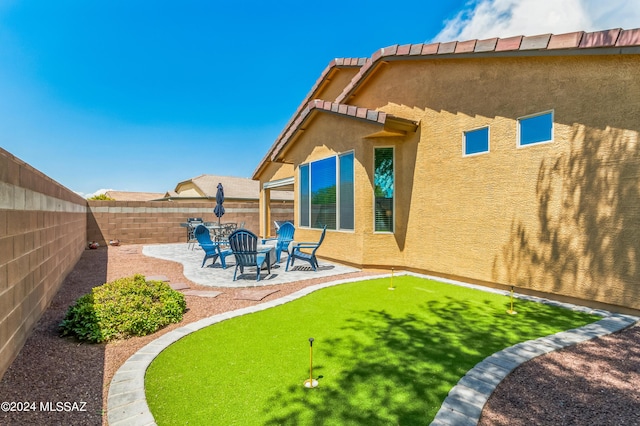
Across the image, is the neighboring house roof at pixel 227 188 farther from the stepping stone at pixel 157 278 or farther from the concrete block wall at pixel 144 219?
the stepping stone at pixel 157 278

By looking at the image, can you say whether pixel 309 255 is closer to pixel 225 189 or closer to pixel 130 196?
pixel 225 189

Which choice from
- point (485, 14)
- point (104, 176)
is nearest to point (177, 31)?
point (485, 14)

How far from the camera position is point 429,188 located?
28.1ft

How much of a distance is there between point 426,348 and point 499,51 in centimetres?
641

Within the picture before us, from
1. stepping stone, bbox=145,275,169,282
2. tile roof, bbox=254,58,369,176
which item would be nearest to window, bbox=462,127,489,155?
tile roof, bbox=254,58,369,176

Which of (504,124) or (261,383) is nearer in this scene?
(261,383)

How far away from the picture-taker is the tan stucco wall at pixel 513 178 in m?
5.40

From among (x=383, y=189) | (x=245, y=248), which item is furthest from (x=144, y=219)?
(x=383, y=189)

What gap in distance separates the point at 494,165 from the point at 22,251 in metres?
8.55

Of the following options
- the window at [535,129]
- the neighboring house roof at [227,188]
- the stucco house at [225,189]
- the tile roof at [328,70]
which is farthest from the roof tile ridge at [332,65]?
the neighboring house roof at [227,188]

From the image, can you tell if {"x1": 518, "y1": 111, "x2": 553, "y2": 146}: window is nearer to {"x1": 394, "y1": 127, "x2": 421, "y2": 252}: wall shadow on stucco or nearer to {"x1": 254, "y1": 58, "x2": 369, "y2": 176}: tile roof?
{"x1": 394, "y1": 127, "x2": 421, "y2": 252}: wall shadow on stucco

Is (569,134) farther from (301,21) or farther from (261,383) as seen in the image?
(301,21)

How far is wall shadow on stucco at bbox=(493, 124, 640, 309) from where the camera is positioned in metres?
5.28

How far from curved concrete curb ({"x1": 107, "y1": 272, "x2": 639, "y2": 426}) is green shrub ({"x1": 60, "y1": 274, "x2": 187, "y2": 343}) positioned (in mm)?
471
